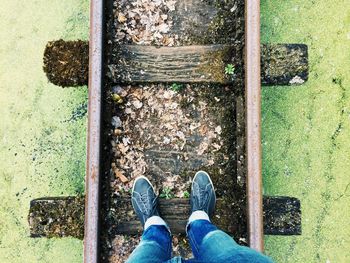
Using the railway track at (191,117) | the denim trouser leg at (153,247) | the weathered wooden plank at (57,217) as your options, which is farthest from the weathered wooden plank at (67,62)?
the denim trouser leg at (153,247)

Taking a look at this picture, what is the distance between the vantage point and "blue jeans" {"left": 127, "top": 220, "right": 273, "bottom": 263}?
2530 millimetres

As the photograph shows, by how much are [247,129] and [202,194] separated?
588 millimetres

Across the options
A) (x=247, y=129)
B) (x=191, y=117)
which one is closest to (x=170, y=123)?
(x=191, y=117)

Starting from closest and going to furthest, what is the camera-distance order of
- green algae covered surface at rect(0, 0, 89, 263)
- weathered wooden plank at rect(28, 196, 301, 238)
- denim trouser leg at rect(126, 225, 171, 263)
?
denim trouser leg at rect(126, 225, 171, 263), weathered wooden plank at rect(28, 196, 301, 238), green algae covered surface at rect(0, 0, 89, 263)

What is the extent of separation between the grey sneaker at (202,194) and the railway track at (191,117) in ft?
0.31

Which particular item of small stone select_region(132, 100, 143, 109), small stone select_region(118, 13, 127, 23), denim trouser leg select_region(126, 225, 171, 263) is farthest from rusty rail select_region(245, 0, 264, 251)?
small stone select_region(118, 13, 127, 23)

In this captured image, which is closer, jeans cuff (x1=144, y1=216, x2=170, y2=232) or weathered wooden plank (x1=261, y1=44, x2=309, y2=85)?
jeans cuff (x1=144, y1=216, x2=170, y2=232)

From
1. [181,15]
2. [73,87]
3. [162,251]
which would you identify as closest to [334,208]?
[162,251]

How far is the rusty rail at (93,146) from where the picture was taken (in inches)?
123

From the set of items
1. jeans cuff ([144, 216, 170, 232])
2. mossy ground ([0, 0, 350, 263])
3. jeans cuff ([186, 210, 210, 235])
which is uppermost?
mossy ground ([0, 0, 350, 263])

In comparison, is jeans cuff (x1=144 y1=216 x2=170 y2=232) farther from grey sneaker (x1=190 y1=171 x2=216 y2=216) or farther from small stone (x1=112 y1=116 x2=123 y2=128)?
A: small stone (x1=112 y1=116 x2=123 y2=128)

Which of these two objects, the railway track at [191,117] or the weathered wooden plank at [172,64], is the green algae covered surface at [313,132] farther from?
the weathered wooden plank at [172,64]

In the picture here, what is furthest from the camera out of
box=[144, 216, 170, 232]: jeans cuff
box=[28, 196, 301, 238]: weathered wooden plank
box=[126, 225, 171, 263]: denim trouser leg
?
box=[28, 196, 301, 238]: weathered wooden plank

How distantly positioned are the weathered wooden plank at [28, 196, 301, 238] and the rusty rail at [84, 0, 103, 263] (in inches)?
9.4
